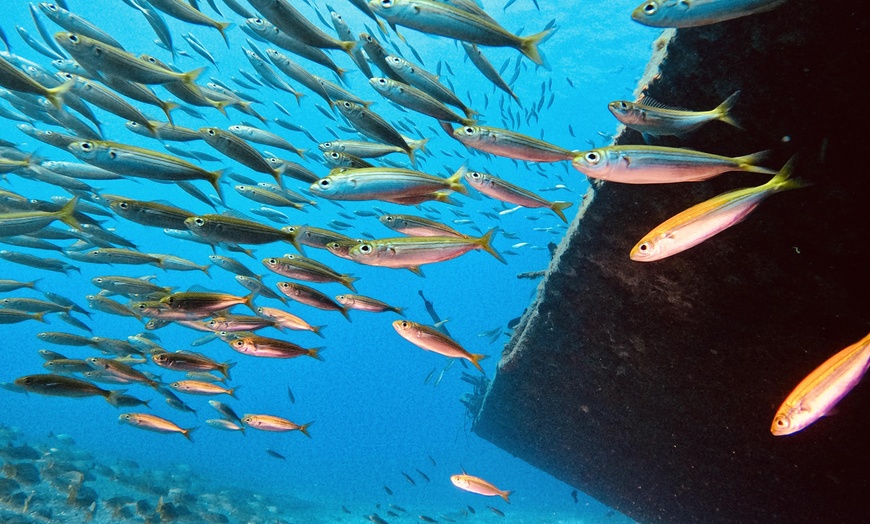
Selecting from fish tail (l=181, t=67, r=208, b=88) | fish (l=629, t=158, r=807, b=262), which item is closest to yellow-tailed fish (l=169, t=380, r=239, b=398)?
fish tail (l=181, t=67, r=208, b=88)

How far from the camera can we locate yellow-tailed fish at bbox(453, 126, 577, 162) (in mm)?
2799

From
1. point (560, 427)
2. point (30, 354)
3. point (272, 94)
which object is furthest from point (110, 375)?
point (30, 354)

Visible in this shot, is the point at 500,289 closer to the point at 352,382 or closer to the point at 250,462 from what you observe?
the point at 352,382

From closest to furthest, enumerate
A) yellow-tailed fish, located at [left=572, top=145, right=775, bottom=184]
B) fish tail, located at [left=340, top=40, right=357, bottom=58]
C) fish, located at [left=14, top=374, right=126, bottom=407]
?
yellow-tailed fish, located at [left=572, top=145, right=775, bottom=184], fish tail, located at [left=340, top=40, right=357, bottom=58], fish, located at [left=14, top=374, right=126, bottom=407]

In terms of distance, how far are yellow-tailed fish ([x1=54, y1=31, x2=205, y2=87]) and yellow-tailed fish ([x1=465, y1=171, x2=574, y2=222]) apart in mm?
2631

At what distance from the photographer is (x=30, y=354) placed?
8069 cm

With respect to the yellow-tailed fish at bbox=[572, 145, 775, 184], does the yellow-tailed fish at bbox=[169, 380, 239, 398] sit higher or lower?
lower

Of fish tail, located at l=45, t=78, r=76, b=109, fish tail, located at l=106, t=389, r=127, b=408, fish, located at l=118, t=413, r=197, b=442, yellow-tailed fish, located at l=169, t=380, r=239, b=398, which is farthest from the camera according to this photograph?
fish, located at l=118, t=413, r=197, b=442

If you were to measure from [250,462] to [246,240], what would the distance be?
66787 millimetres

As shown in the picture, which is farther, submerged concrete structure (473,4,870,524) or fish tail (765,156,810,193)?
submerged concrete structure (473,4,870,524)

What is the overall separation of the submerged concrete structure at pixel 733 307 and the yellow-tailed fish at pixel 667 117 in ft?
1.38

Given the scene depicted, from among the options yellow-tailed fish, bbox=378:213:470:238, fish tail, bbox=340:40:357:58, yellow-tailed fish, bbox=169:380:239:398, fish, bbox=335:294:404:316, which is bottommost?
yellow-tailed fish, bbox=169:380:239:398

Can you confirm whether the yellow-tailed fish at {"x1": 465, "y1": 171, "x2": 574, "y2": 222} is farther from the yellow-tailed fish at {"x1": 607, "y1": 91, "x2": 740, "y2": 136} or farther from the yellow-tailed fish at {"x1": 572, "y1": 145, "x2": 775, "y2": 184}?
the yellow-tailed fish at {"x1": 572, "y1": 145, "x2": 775, "y2": 184}

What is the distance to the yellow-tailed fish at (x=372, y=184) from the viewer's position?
277cm
